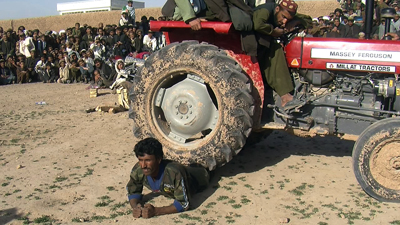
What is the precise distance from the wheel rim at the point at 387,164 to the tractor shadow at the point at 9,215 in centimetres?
346

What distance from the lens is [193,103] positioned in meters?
5.03

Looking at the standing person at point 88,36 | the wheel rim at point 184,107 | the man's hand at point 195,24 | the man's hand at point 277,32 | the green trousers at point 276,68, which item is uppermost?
the standing person at point 88,36

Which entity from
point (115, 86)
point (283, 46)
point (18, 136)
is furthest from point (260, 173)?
point (115, 86)

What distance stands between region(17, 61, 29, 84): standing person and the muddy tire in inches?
572

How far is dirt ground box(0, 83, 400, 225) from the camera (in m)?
4.12

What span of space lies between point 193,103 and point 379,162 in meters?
2.05

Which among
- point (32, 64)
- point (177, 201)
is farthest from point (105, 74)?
point (177, 201)

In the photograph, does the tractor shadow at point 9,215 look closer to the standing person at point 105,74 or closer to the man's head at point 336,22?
the standing person at point 105,74

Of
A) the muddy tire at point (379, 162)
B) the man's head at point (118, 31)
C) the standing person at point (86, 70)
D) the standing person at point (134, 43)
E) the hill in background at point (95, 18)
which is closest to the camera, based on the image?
the muddy tire at point (379, 162)

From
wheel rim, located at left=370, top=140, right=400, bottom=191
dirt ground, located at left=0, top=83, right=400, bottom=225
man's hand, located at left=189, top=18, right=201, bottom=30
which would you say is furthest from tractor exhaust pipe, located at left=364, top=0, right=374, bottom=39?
man's hand, located at left=189, top=18, right=201, bottom=30

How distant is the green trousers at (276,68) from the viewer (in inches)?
199

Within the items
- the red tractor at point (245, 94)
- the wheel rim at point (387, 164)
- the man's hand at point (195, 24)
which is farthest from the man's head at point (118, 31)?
the wheel rim at point (387, 164)

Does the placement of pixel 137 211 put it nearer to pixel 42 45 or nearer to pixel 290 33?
pixel 290 33

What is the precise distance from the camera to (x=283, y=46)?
17.4 ft
